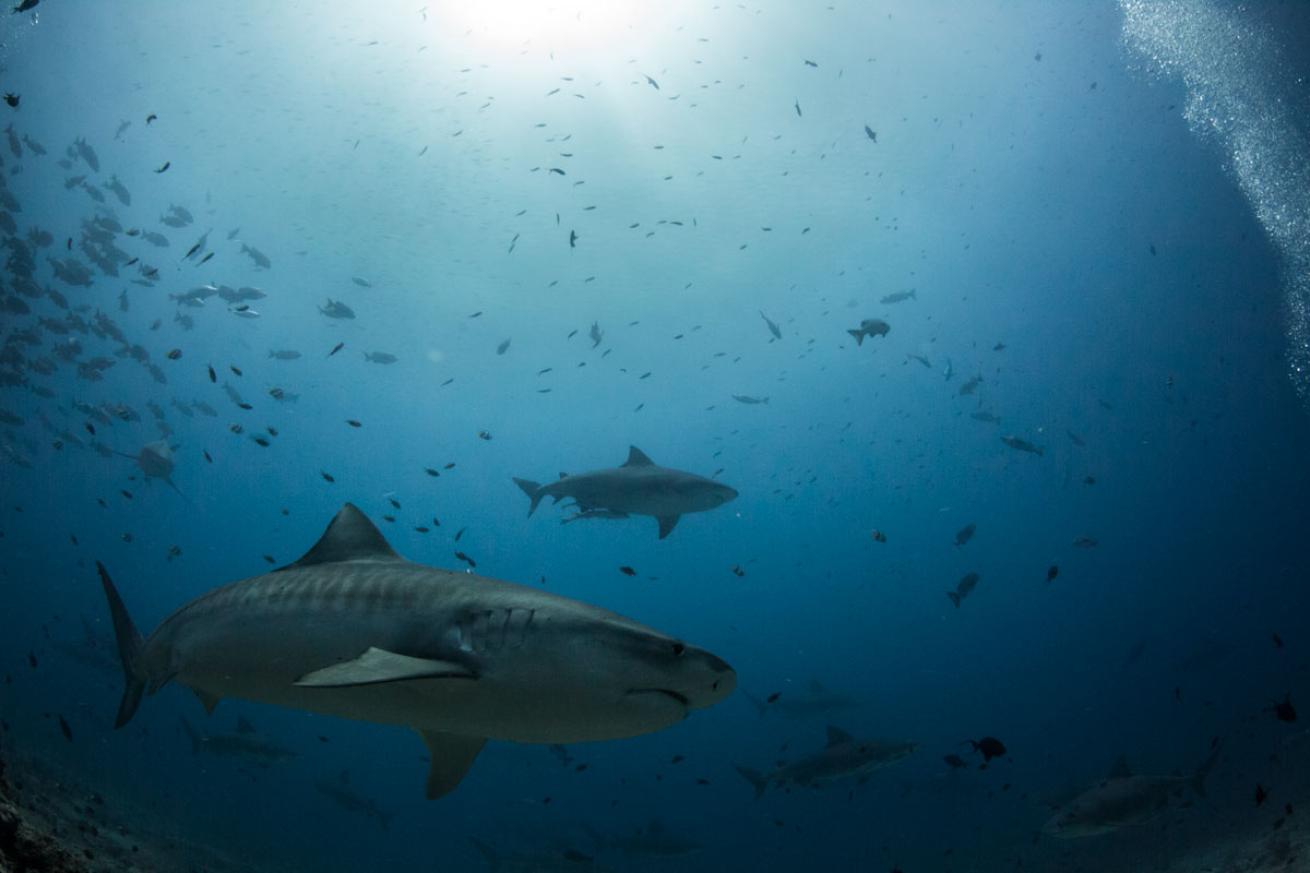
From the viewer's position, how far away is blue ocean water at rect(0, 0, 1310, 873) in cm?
1948

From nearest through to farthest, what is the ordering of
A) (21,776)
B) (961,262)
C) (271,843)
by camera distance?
(21,776), (271,843), (961,262)

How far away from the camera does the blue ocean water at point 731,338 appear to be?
63.9ft

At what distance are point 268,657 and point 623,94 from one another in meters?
23.7

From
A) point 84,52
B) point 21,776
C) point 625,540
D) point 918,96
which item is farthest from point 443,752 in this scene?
point 625,540

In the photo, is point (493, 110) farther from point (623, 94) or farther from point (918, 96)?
point (918, 96)

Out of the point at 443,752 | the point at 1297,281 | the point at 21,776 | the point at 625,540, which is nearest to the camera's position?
the point at 443,752

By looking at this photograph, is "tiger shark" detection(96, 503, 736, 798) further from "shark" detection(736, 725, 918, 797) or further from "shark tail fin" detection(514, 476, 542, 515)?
"shark tail fin" detection(514, 476, 542, 515)

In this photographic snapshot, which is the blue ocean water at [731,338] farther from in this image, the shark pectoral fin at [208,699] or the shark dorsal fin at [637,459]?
the shark pectoral fin at [208,699]

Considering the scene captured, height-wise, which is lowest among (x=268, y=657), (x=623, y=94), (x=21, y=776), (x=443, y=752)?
(x=21, y=776)

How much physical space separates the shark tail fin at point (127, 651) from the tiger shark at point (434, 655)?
68cm

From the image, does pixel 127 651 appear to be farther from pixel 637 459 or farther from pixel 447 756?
pixel 637 459

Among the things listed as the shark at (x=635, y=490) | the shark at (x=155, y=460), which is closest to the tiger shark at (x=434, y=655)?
the shark at (x=635, y=490)

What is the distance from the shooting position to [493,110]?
23.9 meters

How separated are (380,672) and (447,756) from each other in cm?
175
